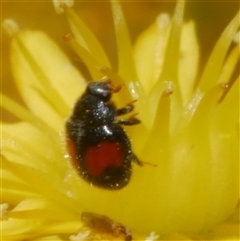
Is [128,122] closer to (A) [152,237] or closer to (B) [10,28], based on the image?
(A) [152,237]

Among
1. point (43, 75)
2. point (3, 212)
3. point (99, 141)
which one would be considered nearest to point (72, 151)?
point (99, 141)

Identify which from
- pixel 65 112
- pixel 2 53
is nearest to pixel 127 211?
pixel 65 112

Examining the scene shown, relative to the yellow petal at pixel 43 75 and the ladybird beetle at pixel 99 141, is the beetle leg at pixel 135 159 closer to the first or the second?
the ladybird beetle at pixel 99 141

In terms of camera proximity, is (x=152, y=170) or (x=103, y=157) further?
(x=152, y=170)

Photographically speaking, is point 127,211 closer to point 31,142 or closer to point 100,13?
point 31,142

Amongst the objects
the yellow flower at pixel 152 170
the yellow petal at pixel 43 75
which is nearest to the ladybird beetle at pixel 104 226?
the yellow flower at pixel 152 170

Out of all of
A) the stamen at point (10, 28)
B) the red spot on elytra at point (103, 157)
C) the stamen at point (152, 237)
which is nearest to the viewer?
the red spot on elytra at point (103, 157)

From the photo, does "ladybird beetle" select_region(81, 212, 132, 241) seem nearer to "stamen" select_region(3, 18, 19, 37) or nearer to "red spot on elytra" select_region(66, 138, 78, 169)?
"red spot on elytra" select_region(66, 138, 78, 169)

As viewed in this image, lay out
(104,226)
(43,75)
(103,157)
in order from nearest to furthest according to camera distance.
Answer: (103,157), (104,226), (43,75)
